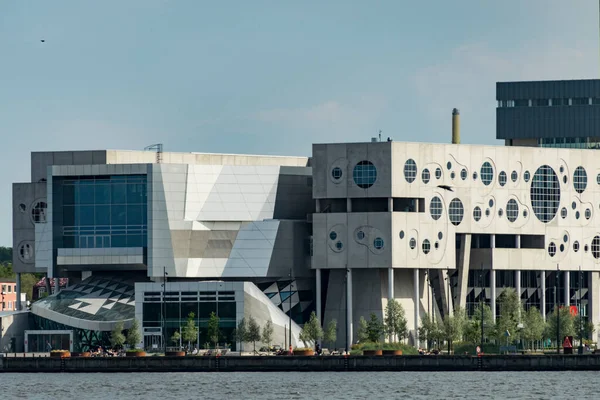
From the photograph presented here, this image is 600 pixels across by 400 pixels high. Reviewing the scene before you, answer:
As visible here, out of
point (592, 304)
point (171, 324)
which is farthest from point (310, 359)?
point (592, 304)

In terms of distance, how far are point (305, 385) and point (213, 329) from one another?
3748cm

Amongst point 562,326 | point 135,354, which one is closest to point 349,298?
point 562,326

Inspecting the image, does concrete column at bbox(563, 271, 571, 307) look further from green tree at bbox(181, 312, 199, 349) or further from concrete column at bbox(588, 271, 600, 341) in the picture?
green tree at bbox(181, 312, 199, 349)

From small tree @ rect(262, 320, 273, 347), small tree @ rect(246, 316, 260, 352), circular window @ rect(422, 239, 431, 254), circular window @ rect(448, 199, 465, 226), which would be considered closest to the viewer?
small tree @ rect(262, 320, 273, 347)

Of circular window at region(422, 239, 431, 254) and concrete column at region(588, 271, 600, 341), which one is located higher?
circular window at region(422, 239, 431, 254)

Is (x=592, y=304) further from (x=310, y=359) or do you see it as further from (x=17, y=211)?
(x=17, y=211)

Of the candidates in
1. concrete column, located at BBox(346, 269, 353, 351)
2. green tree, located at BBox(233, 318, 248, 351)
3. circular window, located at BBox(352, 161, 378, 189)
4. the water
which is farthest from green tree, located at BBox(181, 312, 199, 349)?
circular window, located at BBox(352, 161, 378, 189)

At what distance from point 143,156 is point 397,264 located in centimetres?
3080

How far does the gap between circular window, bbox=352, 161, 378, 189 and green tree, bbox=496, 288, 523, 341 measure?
18809mm

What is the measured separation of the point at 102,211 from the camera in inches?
6772

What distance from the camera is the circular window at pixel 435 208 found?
17138 centimetres

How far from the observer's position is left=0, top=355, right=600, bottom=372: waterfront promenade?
142 m

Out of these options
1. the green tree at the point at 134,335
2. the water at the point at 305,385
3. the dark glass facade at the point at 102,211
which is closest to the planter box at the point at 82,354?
the green tree at the point at 134,335

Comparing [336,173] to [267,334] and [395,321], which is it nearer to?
[395,321]
